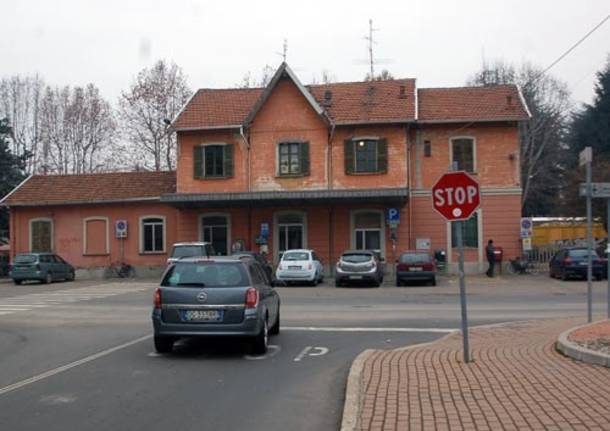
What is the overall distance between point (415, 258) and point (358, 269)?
246 cm

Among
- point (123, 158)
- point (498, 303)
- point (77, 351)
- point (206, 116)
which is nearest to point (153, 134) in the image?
point (123, 158)

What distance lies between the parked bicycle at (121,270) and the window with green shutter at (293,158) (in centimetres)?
936

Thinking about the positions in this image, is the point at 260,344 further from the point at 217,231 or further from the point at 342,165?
the point at 217,231

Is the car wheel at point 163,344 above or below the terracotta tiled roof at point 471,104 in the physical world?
below

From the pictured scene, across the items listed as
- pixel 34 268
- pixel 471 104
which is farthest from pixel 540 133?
pixel 34 268

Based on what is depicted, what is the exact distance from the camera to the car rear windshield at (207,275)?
1270 centimetres

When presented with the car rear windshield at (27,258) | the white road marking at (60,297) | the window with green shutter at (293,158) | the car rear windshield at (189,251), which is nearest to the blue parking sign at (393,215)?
the window with green shutter at (293,158)

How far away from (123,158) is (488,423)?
53857mm

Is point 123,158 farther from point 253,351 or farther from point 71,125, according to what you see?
point 253,351

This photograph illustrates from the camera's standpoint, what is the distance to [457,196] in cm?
1063

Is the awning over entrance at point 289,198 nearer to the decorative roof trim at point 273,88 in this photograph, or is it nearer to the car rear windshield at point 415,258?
the decorative roof trim at point 273,88

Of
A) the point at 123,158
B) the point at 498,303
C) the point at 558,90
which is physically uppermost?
the point at 558,90

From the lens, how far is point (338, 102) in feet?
130

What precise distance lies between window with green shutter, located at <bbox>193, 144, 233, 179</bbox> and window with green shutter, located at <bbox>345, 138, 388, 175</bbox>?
19.2 ft
